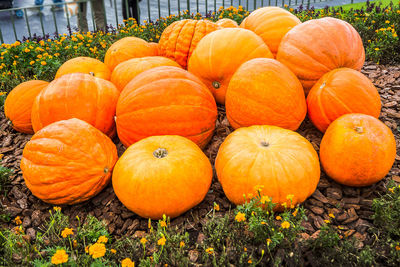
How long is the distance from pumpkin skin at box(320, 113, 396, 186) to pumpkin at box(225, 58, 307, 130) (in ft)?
1.34

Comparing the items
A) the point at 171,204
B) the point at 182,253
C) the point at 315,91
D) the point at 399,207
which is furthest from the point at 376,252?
the point at 315,91

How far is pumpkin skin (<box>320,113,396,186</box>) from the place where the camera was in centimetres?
246

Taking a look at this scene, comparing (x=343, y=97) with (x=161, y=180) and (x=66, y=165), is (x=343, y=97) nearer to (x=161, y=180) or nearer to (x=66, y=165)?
(x=161, y=180)

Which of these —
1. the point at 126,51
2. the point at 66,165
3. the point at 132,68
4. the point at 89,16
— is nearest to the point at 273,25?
the point at 132,68

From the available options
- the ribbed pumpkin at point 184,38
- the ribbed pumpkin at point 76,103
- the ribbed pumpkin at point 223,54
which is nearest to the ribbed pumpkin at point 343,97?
the ribbed pumpkin at point 223,54

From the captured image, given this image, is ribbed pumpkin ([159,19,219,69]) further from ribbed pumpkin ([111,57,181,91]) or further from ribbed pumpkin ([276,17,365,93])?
ribbed pumpkin ([276,17,365,93])

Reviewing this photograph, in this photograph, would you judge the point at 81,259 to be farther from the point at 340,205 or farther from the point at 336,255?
the point at 340,205

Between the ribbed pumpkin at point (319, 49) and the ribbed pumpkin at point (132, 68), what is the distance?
4.47ft

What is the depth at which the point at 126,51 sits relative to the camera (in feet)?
14.7

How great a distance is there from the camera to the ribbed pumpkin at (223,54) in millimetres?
3373

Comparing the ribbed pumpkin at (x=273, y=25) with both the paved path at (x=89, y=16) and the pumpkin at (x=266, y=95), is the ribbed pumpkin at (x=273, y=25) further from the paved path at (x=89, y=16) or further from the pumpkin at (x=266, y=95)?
the paved path at (x=89, y=16)

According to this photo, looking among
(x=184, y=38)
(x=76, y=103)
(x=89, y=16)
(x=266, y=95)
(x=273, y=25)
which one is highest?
(x=273, y=25)

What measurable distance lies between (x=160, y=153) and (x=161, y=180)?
24 cm

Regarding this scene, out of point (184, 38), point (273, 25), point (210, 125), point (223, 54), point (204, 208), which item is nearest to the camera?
point (204, 208)
